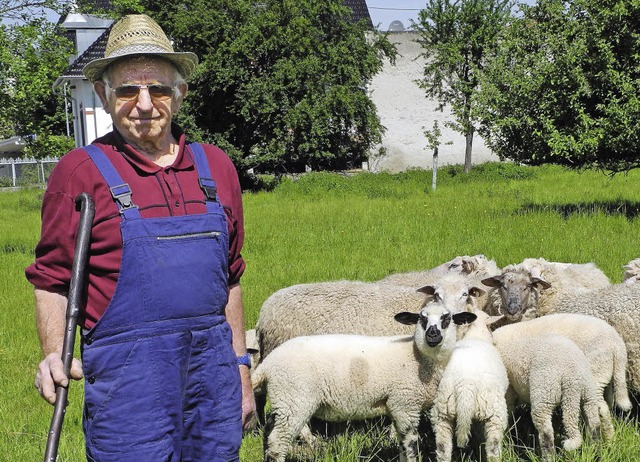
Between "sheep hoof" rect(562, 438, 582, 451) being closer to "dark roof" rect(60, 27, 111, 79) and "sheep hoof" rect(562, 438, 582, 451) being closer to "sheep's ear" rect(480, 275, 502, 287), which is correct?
"sheep's ear" rect(480, 275, 502, 287)

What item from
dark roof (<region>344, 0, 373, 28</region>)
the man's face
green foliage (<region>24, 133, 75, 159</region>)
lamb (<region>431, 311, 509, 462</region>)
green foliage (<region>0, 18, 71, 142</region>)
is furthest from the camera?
dark roof (<region>344, 0, 373, 28</region>)

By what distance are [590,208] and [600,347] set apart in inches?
427

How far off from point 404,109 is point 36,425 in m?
29.9

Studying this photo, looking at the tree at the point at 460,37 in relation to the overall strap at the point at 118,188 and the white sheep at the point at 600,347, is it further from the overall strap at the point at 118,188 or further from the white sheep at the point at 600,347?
the overall strap at the point at 118,188

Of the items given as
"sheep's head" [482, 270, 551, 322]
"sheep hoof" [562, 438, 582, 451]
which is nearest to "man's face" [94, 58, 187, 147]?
"sheep hoof" [562, 438, 582, 451]

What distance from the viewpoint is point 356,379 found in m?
4.77

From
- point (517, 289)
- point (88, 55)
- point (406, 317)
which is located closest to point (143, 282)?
point (406, 317)

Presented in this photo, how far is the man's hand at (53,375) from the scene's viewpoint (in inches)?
101

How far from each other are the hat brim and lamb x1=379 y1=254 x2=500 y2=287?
4.50 m

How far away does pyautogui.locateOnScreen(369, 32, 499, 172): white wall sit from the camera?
33438mm

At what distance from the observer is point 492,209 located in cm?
1602

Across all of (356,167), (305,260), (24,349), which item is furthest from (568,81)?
(356,167)

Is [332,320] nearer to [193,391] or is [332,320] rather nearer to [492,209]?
[193,391]

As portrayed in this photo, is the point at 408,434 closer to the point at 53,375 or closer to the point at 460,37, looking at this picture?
the point at 53,375
